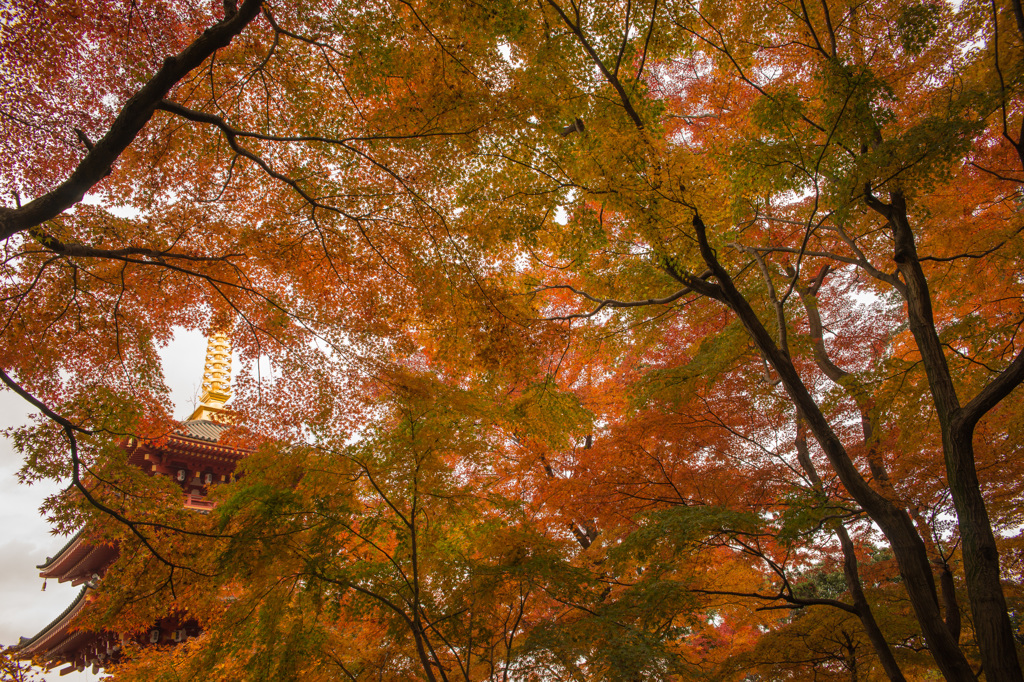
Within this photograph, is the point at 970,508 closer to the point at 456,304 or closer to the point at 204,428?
the point at 456,304

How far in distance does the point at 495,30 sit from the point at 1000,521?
608cm

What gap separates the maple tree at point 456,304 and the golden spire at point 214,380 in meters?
9.78

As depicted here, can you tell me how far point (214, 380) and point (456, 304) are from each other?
12.8m

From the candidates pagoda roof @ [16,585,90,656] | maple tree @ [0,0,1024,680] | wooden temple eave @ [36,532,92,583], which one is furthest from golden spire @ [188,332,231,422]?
maple tree @ [0,0,1024,680]

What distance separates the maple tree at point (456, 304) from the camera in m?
3.53

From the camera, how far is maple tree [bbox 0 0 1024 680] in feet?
11.6

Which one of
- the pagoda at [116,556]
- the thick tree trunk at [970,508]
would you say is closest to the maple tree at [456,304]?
the thick tree trunk at [970,508]

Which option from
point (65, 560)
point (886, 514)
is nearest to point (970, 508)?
point (886, 514)

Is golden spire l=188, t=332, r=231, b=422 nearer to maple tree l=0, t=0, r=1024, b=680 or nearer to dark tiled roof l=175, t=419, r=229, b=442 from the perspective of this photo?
dark tiled roof l=175, t=419, r=229, b=442

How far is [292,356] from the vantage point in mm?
4625

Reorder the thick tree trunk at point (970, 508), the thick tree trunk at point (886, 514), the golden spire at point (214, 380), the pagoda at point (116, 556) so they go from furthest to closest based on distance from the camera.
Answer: the golden spire at point (214, 380) → the pagoda at point (116, 556) → the thick tree trunk at point (886, 514) → the thick tree trunk at point (970, 508)

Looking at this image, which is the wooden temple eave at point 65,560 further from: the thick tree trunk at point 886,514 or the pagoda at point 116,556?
the thick tree trunk at point 886,514

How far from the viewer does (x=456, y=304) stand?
4.28m

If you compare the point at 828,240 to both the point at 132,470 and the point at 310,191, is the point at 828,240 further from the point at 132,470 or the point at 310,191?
the point at 132,470
